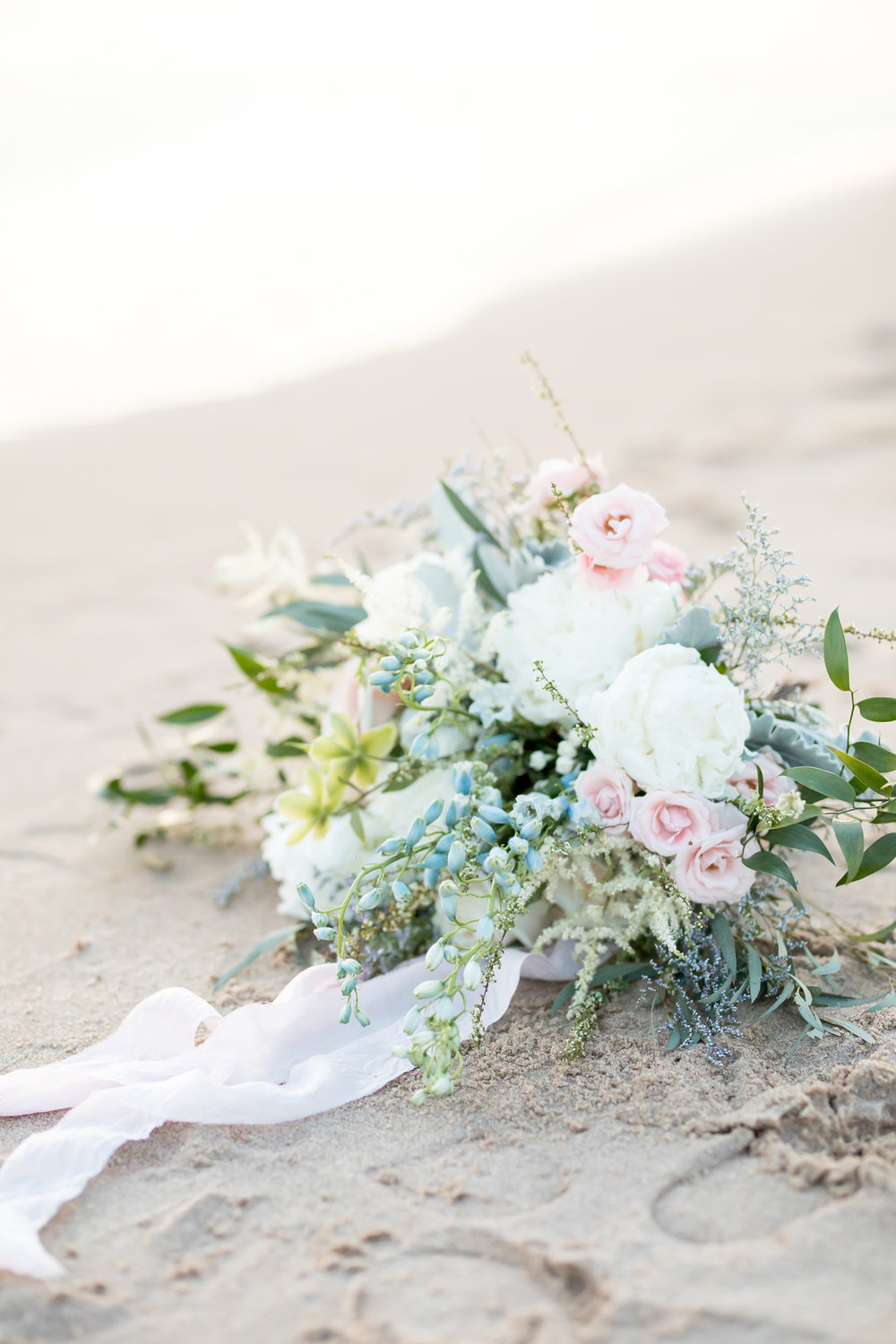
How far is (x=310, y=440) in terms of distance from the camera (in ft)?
21.9

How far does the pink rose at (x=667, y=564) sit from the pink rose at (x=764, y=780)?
1.24 ft

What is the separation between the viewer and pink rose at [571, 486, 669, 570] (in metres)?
1.65

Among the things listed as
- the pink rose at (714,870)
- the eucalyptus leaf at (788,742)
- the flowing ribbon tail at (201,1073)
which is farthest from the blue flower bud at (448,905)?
the eucalyptus leaf at (788,742)

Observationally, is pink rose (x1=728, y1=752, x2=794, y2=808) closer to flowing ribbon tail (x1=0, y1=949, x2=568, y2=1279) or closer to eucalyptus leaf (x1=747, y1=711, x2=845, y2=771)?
eucalyptus leaf (x1=747, y1=711, x2=845, y2=771)

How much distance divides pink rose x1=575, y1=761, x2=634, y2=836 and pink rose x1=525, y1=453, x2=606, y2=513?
0.58m

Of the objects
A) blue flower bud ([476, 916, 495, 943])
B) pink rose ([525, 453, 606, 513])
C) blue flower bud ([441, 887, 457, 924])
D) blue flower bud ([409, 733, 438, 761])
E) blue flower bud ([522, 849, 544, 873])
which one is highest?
pink rose ([525, 453, 606, 513])

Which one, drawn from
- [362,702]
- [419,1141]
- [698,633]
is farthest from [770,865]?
[362,702]

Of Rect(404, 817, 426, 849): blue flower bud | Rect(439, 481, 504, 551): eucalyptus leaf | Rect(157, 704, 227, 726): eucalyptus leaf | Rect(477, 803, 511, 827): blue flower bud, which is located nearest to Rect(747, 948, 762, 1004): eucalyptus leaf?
Rect(477, 803, 511, 827): blue flower bud

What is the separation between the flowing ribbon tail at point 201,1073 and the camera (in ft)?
4.33

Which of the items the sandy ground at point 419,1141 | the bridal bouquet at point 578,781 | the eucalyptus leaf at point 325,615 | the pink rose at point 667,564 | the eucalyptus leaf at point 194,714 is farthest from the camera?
the eucalyptus leaf at point 194,714

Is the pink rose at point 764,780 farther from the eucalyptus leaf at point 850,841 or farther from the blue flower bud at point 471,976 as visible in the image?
the blue flower bud at point 471,976

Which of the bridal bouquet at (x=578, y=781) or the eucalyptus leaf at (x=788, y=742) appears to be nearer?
the bridal bouquet at (x=578, y=781)

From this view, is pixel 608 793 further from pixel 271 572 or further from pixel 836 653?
pixel 271 572

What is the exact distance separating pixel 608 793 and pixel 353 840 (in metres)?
0.49
